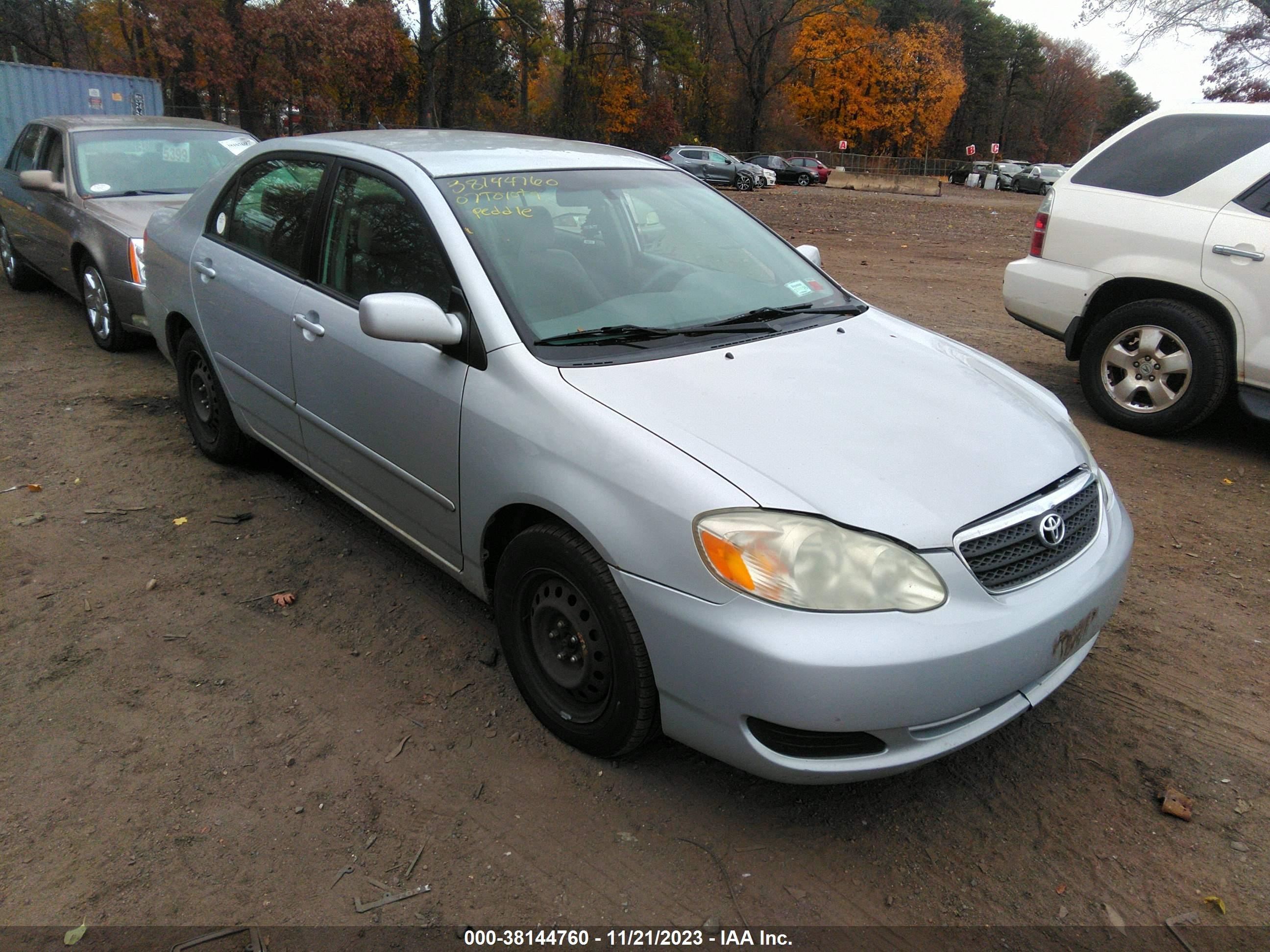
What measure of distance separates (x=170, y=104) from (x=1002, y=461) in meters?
31.6

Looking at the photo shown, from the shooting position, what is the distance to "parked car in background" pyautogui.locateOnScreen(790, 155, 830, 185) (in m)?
40.2

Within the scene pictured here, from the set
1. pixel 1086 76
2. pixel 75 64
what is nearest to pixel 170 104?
pixel 75 64

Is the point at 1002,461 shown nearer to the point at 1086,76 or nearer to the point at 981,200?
the point at 981,200

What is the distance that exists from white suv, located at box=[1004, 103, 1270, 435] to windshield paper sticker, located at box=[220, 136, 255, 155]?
20.3 feet

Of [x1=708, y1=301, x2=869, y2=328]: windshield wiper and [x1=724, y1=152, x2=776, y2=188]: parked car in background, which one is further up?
[x1=708, y1=301, x2=869, y2=328]: windshield wiper

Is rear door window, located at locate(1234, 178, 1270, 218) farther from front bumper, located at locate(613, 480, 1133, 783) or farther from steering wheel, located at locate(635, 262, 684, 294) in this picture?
front bumper, located at locate(613, 480, 1133, 783)

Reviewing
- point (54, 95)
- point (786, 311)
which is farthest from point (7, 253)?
point (786, 311)

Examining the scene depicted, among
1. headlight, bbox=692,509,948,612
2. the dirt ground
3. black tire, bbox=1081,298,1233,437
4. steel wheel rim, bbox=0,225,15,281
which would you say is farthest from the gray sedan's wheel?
black tire, bbox=1081,298,1233,437

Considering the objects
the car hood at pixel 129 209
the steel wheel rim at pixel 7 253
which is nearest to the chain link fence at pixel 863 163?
the steel wheel rim at pixel 7 253

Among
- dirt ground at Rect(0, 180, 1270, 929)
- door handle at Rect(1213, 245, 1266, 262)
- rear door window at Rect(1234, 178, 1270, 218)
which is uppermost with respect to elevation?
rear door window at Rect(1234, 178, 1270, 218)

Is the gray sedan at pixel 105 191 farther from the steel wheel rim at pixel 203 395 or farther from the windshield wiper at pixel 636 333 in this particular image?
the windshield wiper at pixel 636 333

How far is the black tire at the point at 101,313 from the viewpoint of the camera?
6.74m

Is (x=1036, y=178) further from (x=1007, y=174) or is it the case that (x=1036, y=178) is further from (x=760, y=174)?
(x=760, y=174)

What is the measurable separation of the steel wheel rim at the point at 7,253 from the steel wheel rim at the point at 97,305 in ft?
8.36
